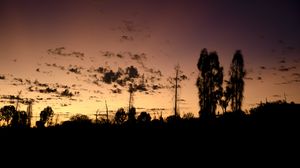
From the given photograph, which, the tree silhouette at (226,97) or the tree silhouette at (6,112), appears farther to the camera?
the tree silhouette at (6,112)

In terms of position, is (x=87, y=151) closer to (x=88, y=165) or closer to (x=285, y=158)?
(x=88, y=165)

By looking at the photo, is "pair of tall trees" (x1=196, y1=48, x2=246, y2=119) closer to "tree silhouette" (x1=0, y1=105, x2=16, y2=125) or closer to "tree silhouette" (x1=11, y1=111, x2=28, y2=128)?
"tree silhouette" (x1=11, y1=111, x2=28, y2=128)

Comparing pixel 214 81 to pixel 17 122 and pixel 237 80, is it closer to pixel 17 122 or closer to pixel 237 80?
pixel 237 80

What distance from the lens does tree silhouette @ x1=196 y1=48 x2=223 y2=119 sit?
4056cm

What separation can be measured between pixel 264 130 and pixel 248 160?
3.85 metres

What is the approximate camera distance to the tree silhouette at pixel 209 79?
40.6 meters

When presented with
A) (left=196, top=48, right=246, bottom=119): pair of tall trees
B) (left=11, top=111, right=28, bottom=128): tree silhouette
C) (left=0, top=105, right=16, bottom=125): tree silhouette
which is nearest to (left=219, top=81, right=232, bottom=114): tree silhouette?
(left=196, top=48, right=246, bottom=119): pair of tall trees

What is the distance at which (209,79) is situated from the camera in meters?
40.8

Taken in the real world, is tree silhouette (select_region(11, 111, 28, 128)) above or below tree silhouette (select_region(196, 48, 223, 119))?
below

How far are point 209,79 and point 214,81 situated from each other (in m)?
0.84

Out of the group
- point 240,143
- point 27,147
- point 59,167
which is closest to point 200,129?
point 240,143

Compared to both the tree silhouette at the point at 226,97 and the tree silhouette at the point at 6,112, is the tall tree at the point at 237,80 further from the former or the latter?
the tree silhouette at the point at 6,112

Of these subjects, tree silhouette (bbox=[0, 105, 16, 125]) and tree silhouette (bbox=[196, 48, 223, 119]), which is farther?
tree silhouette (bbox=[0, 105, 16, 125])

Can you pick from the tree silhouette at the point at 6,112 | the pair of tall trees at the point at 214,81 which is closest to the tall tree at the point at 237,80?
the pair of tall trees at the point at 214,81
